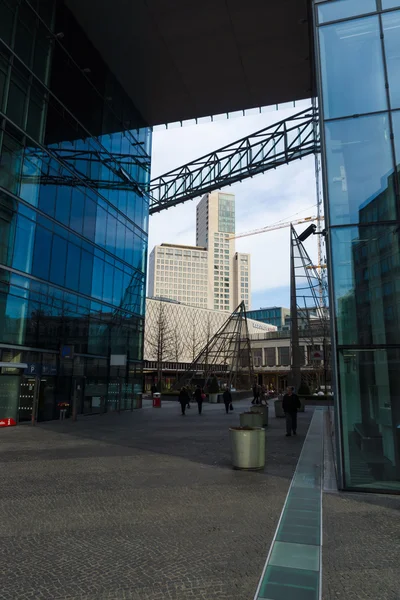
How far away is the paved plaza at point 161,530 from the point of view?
3.84 meters

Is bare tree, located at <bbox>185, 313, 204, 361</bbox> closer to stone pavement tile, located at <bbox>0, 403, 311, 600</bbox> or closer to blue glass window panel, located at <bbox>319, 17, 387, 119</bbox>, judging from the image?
stone pavement tile, located at <bbox>0, 403, 311, 600</bbox>

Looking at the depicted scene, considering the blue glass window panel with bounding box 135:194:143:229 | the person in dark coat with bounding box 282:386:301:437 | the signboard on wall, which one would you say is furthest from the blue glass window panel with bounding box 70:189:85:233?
the person in dark coat with bounding box 282:386:301:437

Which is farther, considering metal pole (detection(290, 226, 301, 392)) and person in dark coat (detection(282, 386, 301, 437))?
metal pole (detection(290, 226, 301, 392))

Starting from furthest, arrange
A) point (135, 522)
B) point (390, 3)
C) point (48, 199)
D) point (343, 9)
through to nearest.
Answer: point (48, 199), point (343, 9), point (390, 3), point (135, 522)

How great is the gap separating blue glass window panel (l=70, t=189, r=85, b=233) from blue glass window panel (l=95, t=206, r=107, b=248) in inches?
62.2

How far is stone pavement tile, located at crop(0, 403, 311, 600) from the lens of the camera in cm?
386

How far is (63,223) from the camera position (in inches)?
860

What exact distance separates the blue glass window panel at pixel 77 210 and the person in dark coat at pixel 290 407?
1492cm

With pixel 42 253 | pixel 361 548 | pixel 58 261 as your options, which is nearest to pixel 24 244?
pixel 42 253

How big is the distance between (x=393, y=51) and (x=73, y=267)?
59.2 ft

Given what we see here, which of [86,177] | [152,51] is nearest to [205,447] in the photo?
[86,177]

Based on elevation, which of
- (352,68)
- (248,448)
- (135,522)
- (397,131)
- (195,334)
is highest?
(195,334)

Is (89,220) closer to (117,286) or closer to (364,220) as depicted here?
(117,286)

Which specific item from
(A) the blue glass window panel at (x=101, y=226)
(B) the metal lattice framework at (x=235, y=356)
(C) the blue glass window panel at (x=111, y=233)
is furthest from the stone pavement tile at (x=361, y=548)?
(B) the metal lattice framework at (x=235, y=356)
